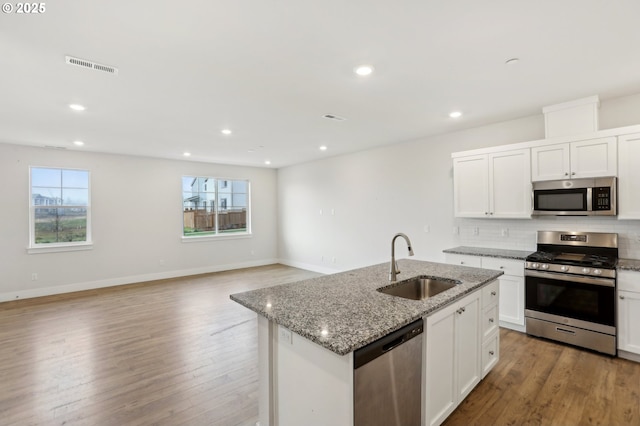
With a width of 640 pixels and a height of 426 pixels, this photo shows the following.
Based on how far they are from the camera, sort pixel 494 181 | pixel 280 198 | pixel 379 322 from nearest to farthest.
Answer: pixel 379 322
pixel 494 181
pixel 280 198

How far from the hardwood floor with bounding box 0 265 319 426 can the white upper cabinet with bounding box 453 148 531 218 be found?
10.7 feet

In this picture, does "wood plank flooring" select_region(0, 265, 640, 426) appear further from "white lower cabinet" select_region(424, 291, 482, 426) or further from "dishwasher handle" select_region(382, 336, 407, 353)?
"dishwasher handle" select_region(382, 336, 407, 353)

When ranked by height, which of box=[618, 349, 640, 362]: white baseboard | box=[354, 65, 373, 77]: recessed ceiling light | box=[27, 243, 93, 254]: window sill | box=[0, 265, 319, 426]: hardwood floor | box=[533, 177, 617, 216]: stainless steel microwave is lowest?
box=[0, 265, 319, 426]: hardwood floor

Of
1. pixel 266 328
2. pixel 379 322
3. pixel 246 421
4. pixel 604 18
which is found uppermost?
pixel 604 18

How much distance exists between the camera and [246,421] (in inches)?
85.8

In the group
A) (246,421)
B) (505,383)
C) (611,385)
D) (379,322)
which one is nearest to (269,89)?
(379,322)

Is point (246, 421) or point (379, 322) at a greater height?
point (379, 322)

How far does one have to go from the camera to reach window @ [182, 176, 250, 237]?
7156 mm

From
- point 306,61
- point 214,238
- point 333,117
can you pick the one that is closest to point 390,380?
point 306,61

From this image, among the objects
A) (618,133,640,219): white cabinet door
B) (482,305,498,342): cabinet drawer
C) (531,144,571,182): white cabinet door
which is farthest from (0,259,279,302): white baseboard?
(618,133,640,219): white cabinet door

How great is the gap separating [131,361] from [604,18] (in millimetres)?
4619

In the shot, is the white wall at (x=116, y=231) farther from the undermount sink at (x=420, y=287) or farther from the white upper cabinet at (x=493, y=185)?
the undermount sink at (x=420, y=287)

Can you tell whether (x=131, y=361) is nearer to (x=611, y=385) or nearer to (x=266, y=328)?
(x=266, y=328)

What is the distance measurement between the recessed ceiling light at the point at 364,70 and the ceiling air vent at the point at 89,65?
1.97 m
